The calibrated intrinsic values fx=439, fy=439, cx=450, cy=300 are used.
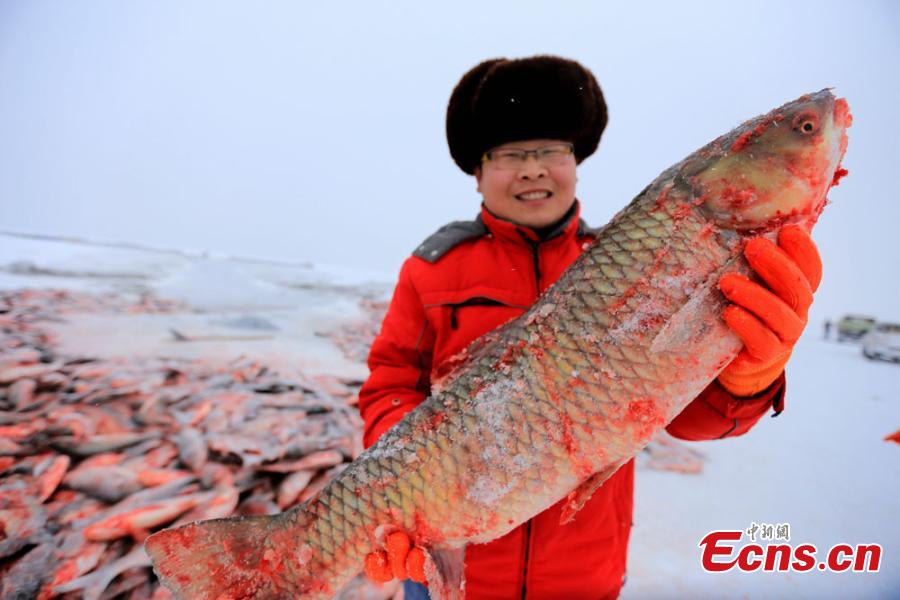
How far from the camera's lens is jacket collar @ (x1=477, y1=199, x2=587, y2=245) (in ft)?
5.05

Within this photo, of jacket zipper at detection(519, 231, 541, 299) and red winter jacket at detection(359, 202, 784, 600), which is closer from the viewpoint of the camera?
red winter jacket at detection(359, 202, 784, 600)

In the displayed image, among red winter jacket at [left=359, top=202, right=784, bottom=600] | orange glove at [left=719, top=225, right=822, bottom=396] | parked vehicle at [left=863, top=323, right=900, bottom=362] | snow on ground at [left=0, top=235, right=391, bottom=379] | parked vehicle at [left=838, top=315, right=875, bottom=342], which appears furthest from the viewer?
parked vehicle at [left=838, top=315, right=875, bottom=342]

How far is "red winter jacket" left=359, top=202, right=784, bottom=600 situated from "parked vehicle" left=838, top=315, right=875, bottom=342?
8.05m

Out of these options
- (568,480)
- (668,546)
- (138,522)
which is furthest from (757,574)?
(138,522)

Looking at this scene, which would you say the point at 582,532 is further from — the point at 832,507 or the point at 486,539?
the point at 832,507

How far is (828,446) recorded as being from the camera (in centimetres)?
371

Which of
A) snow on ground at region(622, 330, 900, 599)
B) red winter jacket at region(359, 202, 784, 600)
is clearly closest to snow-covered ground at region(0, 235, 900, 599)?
snow on ground at region(622, 330, 900, 599)

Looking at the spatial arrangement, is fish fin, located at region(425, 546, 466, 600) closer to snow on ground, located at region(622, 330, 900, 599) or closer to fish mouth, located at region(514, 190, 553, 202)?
fish mouth, located at region(514, 190, 553, 202)

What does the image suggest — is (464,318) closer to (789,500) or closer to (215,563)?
(215,563)

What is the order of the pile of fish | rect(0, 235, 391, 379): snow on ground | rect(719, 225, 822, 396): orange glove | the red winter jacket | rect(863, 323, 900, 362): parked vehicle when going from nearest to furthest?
1. rect(719, 225, 822, 396): orange glove
2. the red winter jacket
3. the pile of fish
4. rect(0, 235, 391, 379): snow on ground
5. rect(863, 323, 900, 362): parked vehicle

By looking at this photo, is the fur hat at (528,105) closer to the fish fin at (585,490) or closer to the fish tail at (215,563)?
the fish fin at (585,490)

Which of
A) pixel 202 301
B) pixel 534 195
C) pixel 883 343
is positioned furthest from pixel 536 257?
pixel 883 343

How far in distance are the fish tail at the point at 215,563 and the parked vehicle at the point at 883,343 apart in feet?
26.2

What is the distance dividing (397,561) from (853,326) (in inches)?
360
